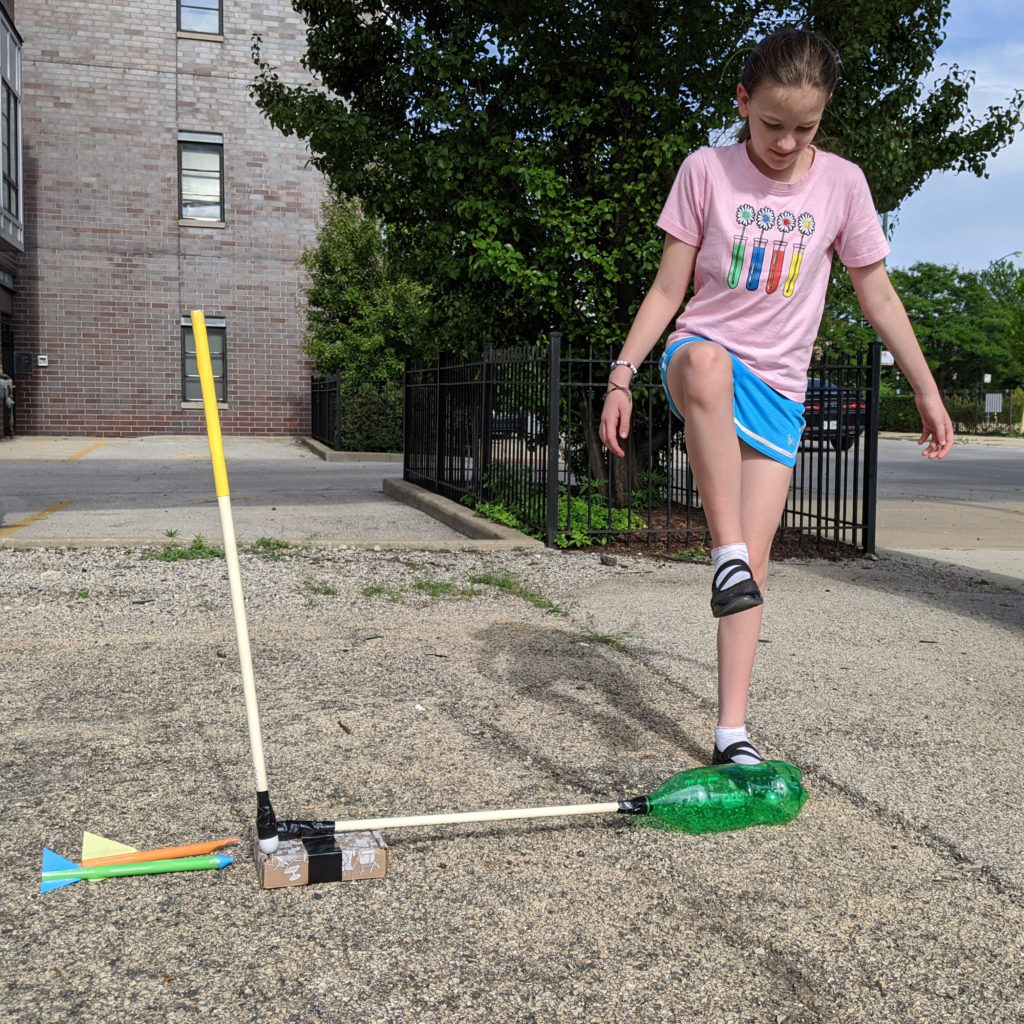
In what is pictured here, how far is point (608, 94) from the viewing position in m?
8.62

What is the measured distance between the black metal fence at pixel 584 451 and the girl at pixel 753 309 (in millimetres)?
4541

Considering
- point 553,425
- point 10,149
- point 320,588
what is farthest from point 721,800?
point 10,149

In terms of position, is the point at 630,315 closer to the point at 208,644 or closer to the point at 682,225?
the point at 208,644

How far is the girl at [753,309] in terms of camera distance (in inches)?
110

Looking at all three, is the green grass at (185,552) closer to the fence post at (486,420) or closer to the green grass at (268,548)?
the green grass at (268,548)

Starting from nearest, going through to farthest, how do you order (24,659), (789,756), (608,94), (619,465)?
1. (789,756)
2. (24,659)
3. (608,94)
4. (619,465)

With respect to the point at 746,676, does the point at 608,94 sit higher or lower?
higher

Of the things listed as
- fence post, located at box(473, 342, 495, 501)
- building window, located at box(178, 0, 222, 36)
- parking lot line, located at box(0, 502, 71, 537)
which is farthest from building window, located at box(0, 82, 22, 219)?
fence post, located at box(473, 342, 495, 501)

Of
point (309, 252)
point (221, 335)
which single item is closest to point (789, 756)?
point (309, 252)

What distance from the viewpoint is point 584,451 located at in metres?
9.76

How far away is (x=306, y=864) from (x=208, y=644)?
2669 mm

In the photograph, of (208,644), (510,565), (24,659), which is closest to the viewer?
(24,659)

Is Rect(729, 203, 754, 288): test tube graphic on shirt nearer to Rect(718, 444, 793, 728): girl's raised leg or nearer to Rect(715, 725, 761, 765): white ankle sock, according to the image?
Rect(718, 444, 793, 728): girl's raised leg

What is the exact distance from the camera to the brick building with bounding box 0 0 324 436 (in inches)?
949
